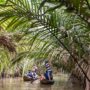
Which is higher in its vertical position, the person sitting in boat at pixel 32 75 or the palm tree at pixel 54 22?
the palm tree at pixel 54 22

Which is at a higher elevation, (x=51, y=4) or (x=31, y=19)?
(x=51, y=4)

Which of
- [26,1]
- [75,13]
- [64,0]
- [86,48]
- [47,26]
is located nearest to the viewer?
[64,0]

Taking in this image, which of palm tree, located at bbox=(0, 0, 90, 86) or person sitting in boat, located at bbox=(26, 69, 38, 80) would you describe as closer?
palm tree, located at bbox=(0, 0, 90, 86)

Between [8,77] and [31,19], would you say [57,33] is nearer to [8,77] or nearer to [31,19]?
[31,19]

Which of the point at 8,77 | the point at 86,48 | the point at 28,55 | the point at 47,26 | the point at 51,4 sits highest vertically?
the point at 51,4

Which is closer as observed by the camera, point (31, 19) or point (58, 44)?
point (31, 19)

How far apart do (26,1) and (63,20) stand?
1.06 feet

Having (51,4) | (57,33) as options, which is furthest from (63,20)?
(51,4)

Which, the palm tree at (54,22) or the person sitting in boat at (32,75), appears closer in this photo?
the palm tree at (54,22)

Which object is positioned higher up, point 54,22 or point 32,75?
point 54,22

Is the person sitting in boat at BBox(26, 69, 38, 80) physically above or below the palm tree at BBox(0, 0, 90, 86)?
below

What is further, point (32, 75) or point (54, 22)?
point (32, 75)

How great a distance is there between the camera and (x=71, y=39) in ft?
7.07

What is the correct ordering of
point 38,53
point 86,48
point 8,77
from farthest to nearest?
point 8,77
point 38,53
point 86,48
